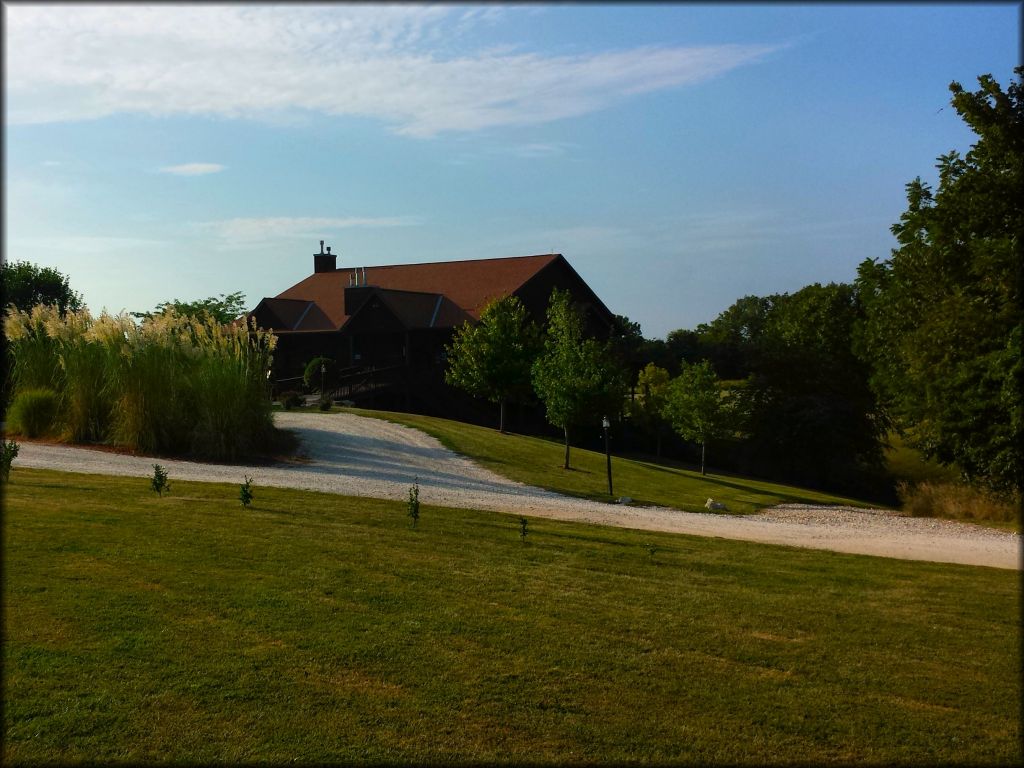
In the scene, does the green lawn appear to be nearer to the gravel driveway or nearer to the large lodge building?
the gravel driveway

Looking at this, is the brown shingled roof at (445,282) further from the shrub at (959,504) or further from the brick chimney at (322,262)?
the shrub at (959,504)

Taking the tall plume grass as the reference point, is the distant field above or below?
below

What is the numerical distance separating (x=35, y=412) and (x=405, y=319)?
21783 mm

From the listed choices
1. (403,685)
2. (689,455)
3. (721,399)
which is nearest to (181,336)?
(403,685)

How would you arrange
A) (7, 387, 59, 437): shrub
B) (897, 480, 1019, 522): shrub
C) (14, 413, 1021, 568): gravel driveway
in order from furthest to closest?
(897, 480, 1019, 522): shrub
(7, 387, 59, 437): shrub
(14, 413, 1021, 568): gravel driveway

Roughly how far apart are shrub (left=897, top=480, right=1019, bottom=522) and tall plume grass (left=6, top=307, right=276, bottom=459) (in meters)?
18.7

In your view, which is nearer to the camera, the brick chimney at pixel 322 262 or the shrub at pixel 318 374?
the shrub at pixel 318 374

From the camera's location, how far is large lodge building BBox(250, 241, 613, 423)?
38.2 m

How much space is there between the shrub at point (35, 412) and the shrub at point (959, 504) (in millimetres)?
23375

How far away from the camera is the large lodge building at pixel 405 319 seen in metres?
38.2

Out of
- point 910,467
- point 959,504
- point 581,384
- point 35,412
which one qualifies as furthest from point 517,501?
point 910,467

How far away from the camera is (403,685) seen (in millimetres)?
6051

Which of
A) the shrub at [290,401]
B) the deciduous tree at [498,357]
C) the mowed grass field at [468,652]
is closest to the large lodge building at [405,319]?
the shrub at [290,401]

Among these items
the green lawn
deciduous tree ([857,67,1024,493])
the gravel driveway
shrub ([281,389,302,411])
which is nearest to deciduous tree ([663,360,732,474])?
the green lawn
